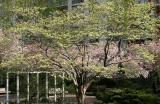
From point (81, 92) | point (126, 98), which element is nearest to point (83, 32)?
point (81, 92)

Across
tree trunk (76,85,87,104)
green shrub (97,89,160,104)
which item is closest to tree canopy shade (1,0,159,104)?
tree trunk (76,85,87,104)

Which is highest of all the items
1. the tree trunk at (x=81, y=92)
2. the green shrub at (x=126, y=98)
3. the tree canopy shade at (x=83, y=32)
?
the tree canopy shade at (x=83, y=32)

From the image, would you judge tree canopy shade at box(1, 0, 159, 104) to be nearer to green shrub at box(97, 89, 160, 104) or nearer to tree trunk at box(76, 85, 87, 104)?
tree trunk at box(76, 85, 87, 104)

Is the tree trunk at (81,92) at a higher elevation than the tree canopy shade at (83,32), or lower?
Result: lower

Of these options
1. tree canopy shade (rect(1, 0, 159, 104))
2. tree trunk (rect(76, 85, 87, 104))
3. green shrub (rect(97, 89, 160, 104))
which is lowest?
green shrub (rect(97, 89, 160, 104))

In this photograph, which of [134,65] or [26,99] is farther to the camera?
[26,99]

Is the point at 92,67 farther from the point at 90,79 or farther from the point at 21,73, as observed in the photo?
the point at 21,73

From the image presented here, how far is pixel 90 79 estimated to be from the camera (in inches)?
810

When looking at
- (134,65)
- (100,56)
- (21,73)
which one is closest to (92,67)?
(134,65)

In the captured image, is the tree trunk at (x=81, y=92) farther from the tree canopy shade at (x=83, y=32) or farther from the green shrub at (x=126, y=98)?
the green shrub at (x=126, y=98)

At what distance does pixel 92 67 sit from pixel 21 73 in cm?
633

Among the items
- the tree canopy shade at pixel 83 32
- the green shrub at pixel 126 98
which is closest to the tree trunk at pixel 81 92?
the tree canopy shade at pixel 83 32

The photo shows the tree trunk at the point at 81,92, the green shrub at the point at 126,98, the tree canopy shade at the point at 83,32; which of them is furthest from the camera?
the green shrub at the point at 126,98

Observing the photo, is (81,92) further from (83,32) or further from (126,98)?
(126,98)
